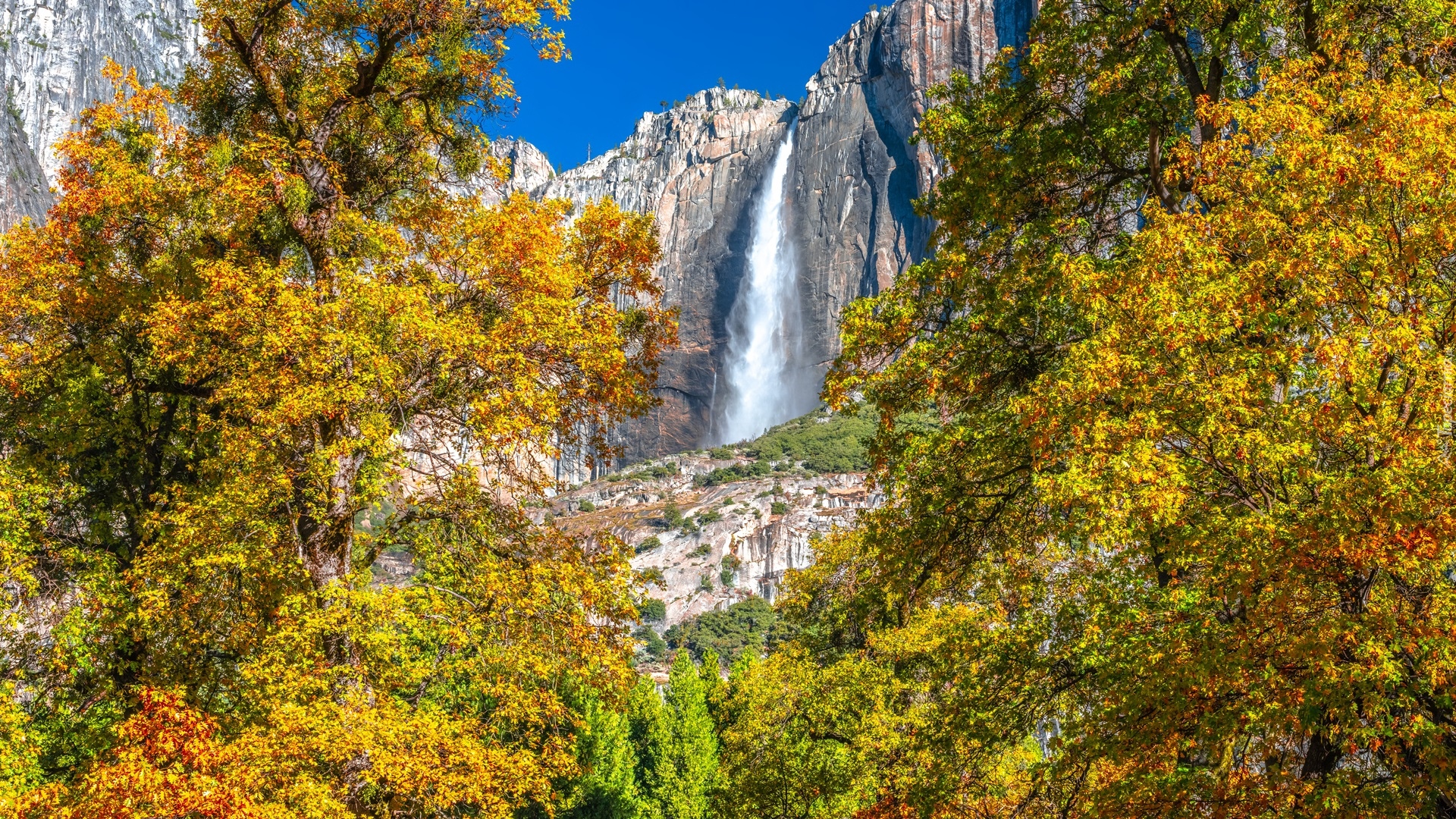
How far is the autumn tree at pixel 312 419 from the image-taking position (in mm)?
8867

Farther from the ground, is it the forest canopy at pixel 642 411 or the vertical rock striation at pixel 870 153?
the vertical rock striation at pixel 870 153

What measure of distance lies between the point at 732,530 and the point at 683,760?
222 ft

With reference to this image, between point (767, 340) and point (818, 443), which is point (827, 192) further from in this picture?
point (818, 443)

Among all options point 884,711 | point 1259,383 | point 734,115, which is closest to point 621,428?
point 734,115

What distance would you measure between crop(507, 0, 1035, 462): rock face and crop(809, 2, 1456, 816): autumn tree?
117004 millimetres

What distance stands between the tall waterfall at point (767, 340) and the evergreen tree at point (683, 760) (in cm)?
10391

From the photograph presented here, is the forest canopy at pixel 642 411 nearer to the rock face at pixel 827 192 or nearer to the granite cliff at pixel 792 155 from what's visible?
the granite cliff at pixel 792 155

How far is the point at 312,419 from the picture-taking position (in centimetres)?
954

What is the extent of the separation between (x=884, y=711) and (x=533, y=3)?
12956 mm

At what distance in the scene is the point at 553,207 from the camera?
11.6 meters

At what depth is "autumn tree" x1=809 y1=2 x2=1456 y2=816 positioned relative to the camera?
5.34 metres

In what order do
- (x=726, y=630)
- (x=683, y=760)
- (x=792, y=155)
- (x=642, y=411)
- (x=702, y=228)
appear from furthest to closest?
(x=702, y=228) < (x=792, y=155) < (x=726, y=630) < (x=683, y=760) < (x=642, y=411)

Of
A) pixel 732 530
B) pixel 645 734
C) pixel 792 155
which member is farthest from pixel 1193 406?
pixel 792 155

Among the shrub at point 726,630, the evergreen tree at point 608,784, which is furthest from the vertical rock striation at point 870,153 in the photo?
the evergreen tree at point 608,784
